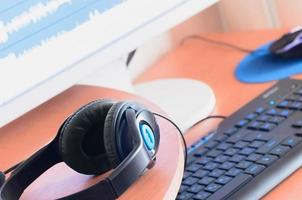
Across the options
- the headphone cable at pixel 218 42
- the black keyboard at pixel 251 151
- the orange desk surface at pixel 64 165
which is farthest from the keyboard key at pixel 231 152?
the headphone cable at pixel 218 42

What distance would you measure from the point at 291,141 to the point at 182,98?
0.24 m

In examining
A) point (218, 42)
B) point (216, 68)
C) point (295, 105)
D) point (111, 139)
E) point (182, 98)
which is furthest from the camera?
point (218, 42)

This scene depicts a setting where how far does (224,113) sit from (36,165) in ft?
1.09

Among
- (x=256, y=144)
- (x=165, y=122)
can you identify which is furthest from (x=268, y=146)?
(x=165, y=122)

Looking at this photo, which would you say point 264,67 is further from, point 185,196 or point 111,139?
point 111,139

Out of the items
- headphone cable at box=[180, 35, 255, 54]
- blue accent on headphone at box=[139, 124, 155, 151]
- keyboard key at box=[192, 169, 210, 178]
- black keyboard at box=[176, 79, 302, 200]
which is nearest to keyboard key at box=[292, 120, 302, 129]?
black keyboard at box=[176, 79, 302, 200]

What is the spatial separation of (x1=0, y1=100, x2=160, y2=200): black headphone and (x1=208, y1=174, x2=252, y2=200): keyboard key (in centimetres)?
11

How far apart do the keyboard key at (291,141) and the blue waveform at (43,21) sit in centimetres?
25

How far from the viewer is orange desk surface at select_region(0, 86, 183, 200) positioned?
412mm

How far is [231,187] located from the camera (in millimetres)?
513

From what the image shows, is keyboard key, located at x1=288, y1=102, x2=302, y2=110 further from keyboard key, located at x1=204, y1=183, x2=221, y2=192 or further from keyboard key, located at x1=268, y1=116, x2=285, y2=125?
keyboard key, located at x1=204, y1=183, x2=221, y2=192

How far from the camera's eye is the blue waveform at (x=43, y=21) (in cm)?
57

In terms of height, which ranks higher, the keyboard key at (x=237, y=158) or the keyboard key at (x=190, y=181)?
the keyboard key at (x=237, y=158)

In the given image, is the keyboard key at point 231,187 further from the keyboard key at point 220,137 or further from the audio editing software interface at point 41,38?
the audio editing software interface at point 41,38
